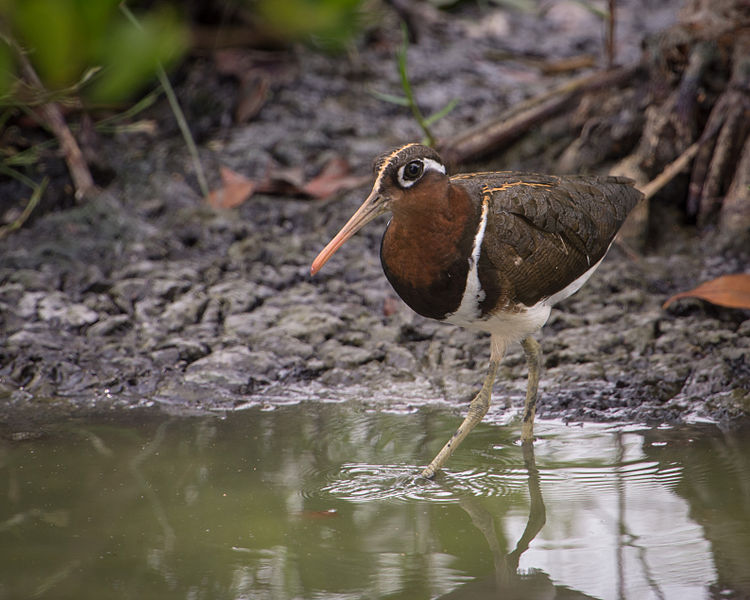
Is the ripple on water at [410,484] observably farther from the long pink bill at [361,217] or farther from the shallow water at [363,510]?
the long pink bill at [361,217]

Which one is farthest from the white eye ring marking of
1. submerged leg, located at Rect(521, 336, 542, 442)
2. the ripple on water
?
the ripple on water

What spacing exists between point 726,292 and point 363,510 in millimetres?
2039

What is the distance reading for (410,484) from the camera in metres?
3.44

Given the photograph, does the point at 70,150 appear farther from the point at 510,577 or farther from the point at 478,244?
the point at 510,577

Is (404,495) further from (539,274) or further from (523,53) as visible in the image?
(523,53)

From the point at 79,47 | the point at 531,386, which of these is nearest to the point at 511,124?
the point at 531,386

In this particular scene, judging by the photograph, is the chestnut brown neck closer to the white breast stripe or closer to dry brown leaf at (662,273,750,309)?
the white breast stripe

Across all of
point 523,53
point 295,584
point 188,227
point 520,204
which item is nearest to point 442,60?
point 523,53

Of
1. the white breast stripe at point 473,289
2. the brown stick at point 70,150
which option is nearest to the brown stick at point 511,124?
the brown stick at point 70,150

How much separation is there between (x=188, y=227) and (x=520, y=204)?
7.68 feet

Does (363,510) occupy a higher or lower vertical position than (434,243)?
lower

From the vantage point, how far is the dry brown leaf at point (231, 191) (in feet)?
17.9

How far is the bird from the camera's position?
3279mm

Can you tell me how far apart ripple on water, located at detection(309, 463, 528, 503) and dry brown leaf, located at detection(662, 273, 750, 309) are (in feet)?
4.57
